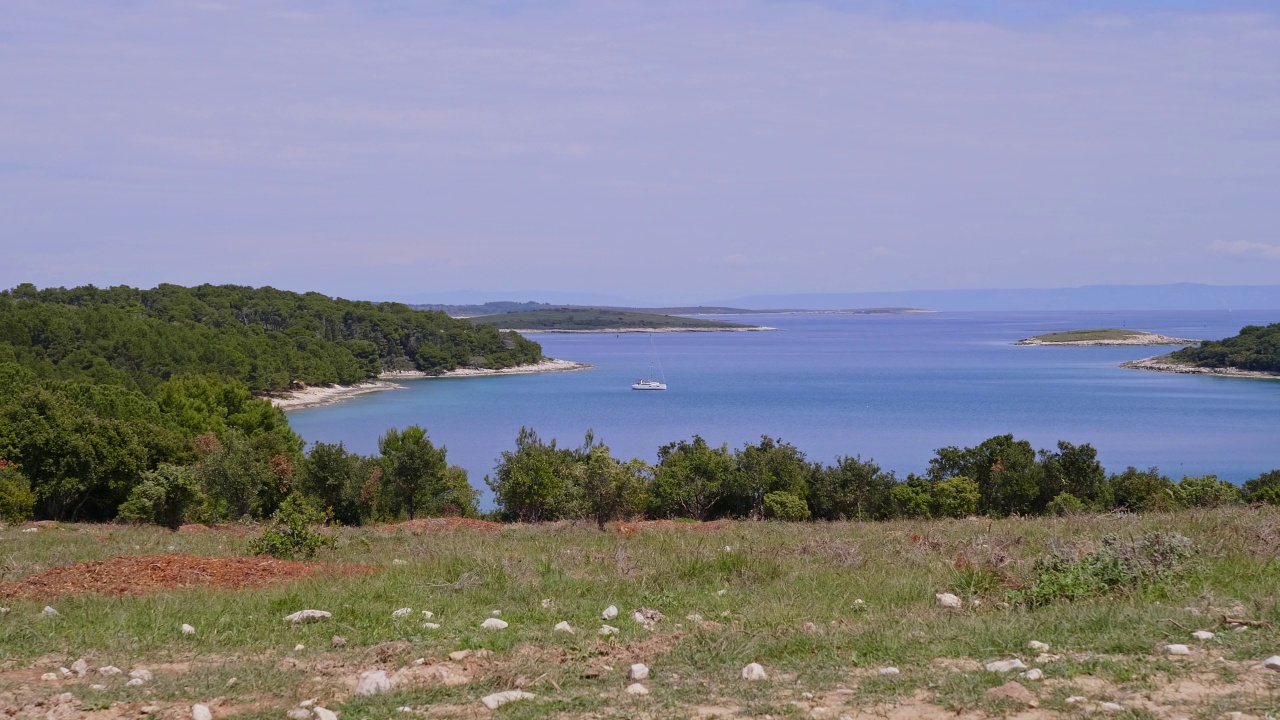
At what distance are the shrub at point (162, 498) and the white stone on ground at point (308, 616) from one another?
785 inches

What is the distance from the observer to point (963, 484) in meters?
36.5

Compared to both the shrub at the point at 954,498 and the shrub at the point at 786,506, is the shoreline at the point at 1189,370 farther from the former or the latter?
the shrub at the point at 786,506

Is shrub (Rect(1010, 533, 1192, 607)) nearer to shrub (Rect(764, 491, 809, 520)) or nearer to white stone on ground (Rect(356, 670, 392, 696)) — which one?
white stone on ground (Rect(356, 670, 392, 696))

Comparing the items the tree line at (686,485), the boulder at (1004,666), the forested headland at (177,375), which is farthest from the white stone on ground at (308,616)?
the tree line at (686,485)

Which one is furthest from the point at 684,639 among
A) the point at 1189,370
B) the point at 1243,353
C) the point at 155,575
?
the point at 1243,353

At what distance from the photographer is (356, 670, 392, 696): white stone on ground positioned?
5938 mm

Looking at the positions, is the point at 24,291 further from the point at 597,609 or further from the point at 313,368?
the point at 597,609

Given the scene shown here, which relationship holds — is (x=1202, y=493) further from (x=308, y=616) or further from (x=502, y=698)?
(x=502, y=698)

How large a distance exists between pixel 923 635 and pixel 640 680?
225 centimetres

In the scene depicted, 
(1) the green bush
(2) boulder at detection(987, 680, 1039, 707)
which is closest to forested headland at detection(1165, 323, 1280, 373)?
(1) the green bush

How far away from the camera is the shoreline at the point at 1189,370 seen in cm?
12669

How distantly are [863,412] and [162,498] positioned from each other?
7536cm

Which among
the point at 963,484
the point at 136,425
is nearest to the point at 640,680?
the point at 963,484

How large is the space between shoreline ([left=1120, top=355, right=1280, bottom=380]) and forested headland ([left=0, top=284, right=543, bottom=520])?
319ft
